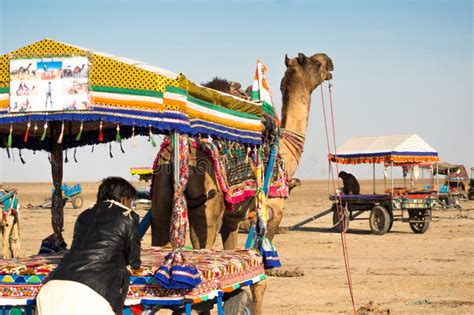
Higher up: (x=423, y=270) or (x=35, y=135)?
(x=35, y=135)

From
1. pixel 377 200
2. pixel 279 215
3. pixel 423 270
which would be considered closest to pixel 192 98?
pixel 279 215

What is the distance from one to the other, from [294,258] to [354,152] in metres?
8.63

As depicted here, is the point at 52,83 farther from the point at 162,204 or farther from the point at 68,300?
the point at 162,204

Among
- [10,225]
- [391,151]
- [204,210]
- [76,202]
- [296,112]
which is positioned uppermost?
[296,112]

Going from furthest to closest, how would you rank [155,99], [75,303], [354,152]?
[354,152] → [155,99] → [75,303]

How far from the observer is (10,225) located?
16953 millimetres

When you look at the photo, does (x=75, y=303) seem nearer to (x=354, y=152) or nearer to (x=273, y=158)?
(x=273, y=158)

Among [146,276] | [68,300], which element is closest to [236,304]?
[146,276]

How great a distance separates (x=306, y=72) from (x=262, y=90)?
128 inches

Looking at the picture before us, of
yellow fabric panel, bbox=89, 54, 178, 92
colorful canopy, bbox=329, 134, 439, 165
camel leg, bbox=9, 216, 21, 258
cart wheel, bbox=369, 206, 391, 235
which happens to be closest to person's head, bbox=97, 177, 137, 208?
yellow fabric panel, bbox=89, 54, 178, 92

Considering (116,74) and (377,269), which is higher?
(116,74)

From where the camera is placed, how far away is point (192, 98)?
25.3ft

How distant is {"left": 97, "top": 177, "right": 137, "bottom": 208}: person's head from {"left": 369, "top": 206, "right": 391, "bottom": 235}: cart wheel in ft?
64.5

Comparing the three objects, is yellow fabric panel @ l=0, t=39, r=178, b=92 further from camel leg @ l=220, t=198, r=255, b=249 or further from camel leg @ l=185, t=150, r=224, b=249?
camel leg @ l=220, t=198, r=255, b=249
